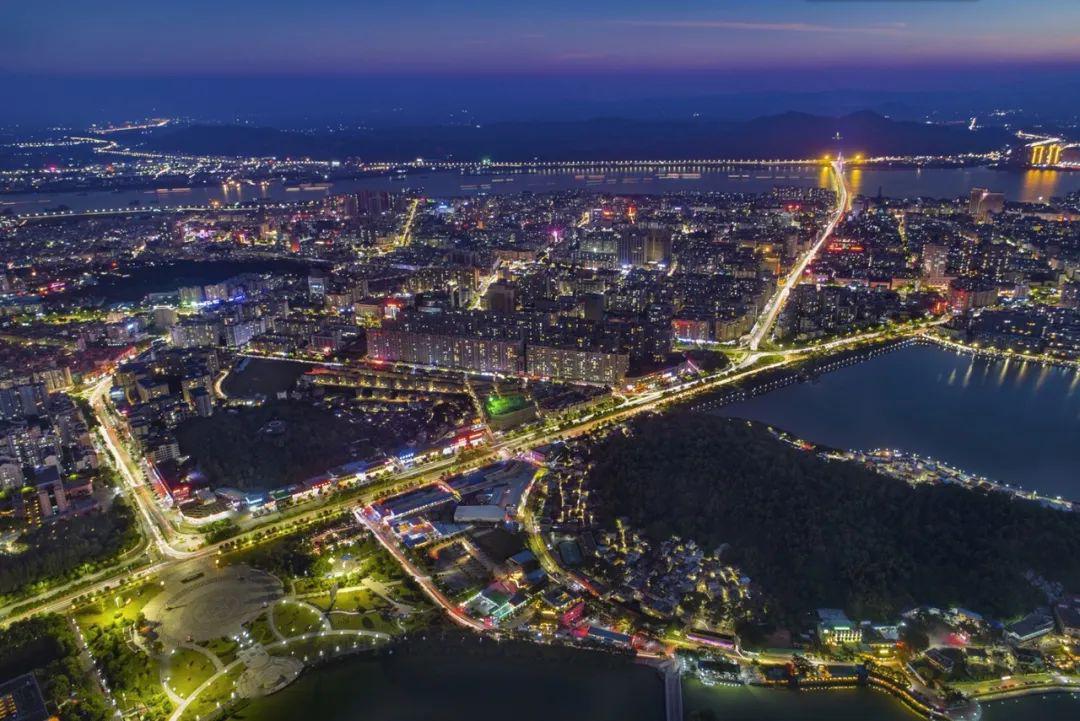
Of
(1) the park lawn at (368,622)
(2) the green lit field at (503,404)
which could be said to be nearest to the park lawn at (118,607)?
(1) the park lawn at (368,622)

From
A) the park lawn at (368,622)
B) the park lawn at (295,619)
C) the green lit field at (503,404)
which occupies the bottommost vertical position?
the park lawn at (295,619)

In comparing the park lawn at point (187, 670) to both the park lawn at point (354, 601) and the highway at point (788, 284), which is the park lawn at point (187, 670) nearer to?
the park lawn at point (354, 601)

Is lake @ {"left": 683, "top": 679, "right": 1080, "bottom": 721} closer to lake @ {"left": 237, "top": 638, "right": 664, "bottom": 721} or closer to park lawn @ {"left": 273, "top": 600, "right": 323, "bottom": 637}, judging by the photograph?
lake @ {"left": 237, "top": 638, "right": 664, "bottom": 721}

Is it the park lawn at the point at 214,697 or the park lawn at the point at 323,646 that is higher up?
the park lawn at the point at 323,646

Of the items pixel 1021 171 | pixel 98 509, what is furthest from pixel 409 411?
pixel 1021 171

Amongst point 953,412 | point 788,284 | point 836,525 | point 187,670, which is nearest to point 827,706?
point 836,525

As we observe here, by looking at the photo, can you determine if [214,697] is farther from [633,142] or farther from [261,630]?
[633,142]

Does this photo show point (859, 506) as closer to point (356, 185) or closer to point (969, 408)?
point (969, 408)
